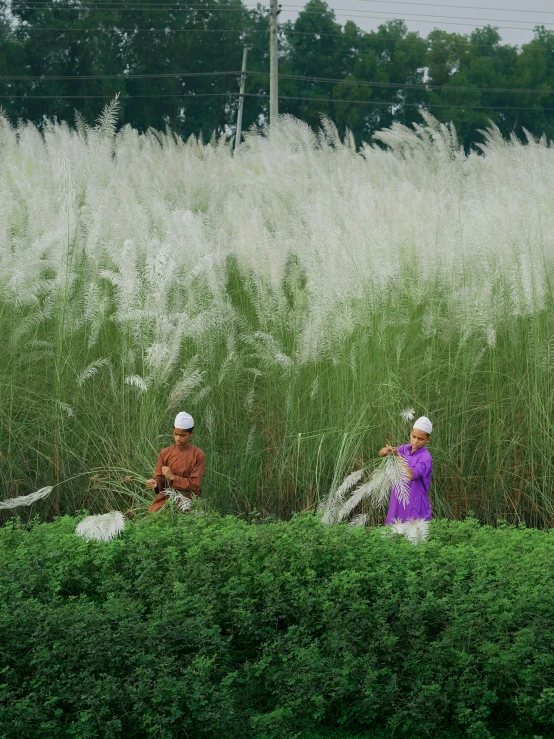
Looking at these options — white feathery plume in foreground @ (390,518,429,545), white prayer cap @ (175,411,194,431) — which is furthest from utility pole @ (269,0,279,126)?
white feathery plume in foreground @ (390,518,429,545)

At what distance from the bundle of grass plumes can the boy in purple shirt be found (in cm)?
10

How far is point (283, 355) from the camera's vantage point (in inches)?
261

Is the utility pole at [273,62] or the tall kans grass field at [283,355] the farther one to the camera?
the utility pole at [273,62]

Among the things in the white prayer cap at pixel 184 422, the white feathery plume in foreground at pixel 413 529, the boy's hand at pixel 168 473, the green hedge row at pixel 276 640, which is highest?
the white prayer cap at pixel 184 422

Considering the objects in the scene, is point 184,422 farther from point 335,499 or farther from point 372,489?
point 372,489

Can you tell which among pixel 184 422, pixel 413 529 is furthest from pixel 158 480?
pixel 413 529

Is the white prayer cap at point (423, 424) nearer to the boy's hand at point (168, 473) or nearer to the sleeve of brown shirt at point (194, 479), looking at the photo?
the sleeve of brown shirt at point (194, 479)

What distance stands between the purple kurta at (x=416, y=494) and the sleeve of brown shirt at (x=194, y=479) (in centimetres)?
113

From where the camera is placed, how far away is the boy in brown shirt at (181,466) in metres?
6.24

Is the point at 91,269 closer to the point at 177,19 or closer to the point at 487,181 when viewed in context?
the point at 487,181

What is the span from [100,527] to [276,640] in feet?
3.48

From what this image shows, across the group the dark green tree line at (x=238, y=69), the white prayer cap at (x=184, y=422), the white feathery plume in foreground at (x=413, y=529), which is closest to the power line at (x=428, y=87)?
the dark green tree line at (x=238, y=69)

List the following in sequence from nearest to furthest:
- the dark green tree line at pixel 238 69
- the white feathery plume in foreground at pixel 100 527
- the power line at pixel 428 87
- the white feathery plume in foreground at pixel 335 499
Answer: the white feathery plume in foreground at pixel 100 527 → the white feathery plume in foreground at pixel 335 499 → the dark green tree line at pixel 238 69 → the power line at pixel 428 87

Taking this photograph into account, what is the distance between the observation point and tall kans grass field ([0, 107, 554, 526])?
658 centimetres
